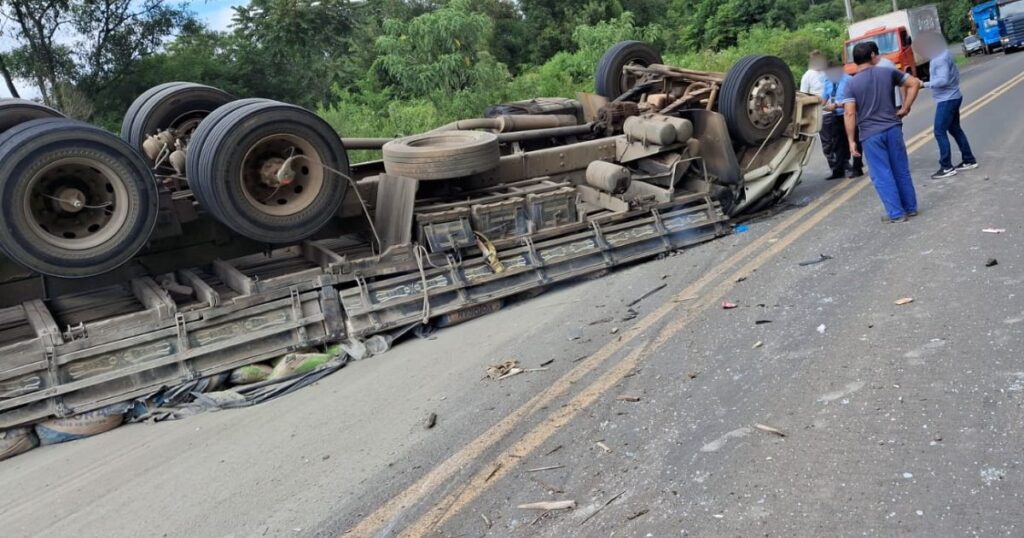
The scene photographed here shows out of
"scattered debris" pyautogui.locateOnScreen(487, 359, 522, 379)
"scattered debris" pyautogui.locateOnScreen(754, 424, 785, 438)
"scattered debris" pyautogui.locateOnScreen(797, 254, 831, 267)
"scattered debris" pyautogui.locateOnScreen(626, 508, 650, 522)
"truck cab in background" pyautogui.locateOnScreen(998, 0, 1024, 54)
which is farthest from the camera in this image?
"truck cab in background" pyautogui.locateOnScreen(998, 0, 1024, 54)

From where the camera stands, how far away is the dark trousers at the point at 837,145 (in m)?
10.4

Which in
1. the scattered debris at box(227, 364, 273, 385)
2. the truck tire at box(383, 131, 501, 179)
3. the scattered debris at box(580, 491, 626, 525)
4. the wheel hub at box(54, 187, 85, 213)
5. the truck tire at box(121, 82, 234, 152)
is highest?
the truck tire at box(121, 82, 234, 152)

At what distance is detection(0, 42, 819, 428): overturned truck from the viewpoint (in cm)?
567

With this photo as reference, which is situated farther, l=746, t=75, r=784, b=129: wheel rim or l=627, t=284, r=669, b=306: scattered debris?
l=746, t=75, r=784, b=129: wheel rim

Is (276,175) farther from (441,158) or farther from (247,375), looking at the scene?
(247,375)

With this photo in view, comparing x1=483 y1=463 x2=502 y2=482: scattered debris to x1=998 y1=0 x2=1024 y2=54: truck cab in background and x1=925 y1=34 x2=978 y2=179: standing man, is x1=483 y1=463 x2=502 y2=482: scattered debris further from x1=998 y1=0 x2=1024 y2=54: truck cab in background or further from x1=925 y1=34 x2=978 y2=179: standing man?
x1=998 y1=0 x2=1024 y2=54: truck cab in background

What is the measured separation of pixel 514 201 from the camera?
24.6ft

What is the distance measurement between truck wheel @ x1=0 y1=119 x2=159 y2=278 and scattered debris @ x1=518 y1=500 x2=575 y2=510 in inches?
146

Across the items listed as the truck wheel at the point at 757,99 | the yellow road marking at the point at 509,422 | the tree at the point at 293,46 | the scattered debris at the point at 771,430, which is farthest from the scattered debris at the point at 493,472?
the tree at the point at 293,46

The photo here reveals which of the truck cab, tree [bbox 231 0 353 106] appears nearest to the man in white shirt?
tree [bbox 231 0 353 106]

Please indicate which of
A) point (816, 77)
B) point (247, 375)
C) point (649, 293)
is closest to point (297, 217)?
point (247, 375)

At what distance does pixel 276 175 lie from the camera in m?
6.50

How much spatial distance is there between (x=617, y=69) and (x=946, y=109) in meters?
3.68

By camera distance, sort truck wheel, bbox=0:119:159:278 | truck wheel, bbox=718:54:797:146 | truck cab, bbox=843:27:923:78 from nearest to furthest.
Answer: truck wheel, bbox=0:119:159:278 → truck wheel, bbox=718:54:797:146 → truck cab, bbox=843:27:923:78
